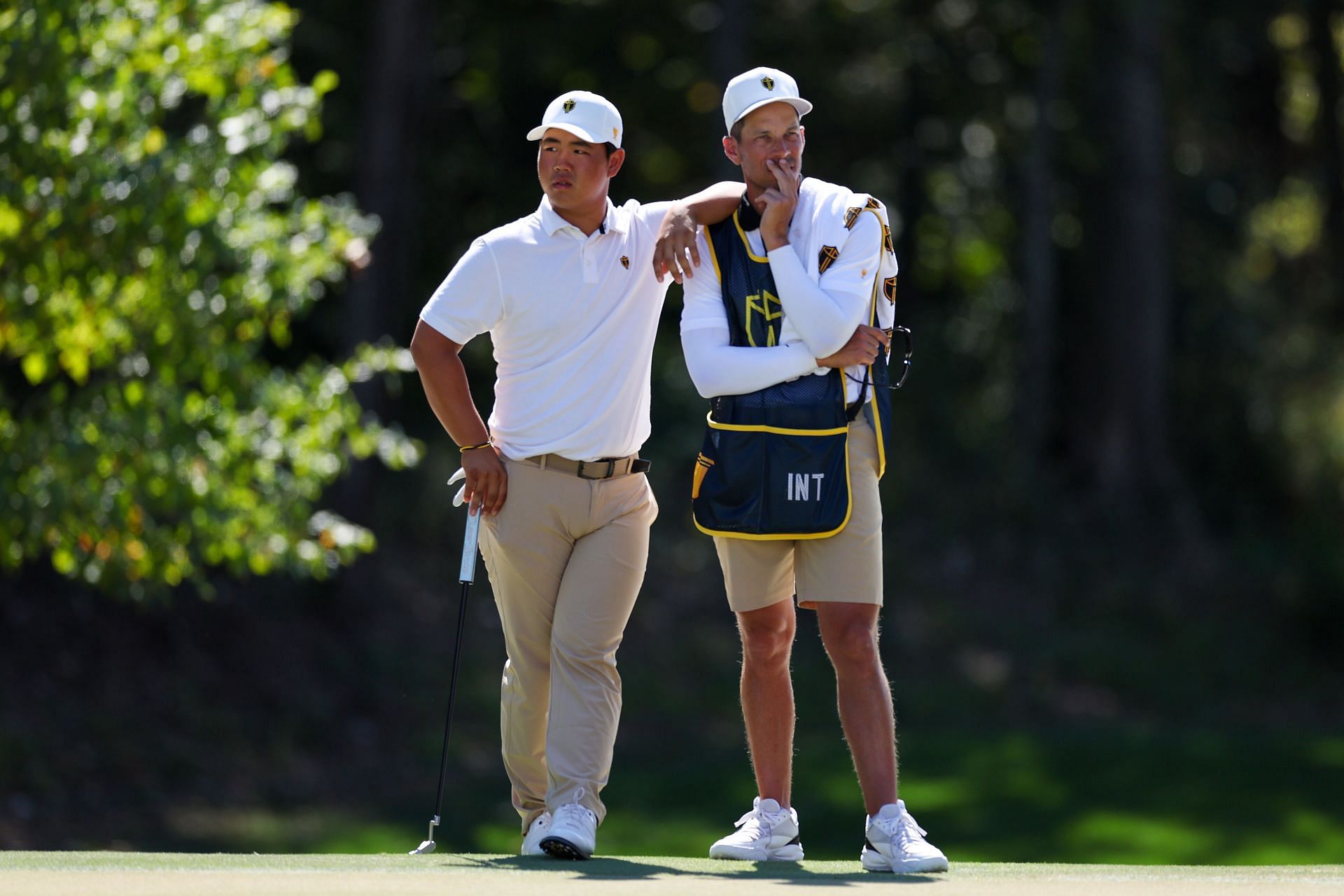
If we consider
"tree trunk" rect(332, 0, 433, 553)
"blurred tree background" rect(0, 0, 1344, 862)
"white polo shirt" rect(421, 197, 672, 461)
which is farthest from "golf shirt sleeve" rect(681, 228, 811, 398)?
"tree trunk" rect(332, 0, 433, 553)

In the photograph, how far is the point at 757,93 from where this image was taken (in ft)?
17.1

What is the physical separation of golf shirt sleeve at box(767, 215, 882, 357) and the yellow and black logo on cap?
0.04 feet

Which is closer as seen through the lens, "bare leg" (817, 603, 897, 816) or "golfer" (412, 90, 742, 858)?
"bare leg" (817, 603, 897, 816)

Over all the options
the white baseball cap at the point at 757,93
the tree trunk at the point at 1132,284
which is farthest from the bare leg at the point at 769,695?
the tree trunk at the point at 1132,284

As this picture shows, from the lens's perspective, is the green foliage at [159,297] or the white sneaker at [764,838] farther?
the green foliage at [159,297]

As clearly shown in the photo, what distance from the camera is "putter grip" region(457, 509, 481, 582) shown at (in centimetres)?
554

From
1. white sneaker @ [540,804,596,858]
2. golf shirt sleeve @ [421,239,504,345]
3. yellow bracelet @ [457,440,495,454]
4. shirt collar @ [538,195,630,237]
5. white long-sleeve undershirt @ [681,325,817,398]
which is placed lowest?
white sneaker @ [540,804,596,858]

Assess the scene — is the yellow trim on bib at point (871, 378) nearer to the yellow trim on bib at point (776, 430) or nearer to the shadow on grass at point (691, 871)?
the yellow trim on bib at point (776, 430)

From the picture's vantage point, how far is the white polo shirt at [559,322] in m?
5.42

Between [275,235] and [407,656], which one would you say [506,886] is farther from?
[407,656]

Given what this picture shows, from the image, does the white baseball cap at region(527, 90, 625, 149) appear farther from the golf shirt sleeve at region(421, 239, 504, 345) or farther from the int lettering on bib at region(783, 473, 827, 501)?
the int lettering on bib at region(783, 473, 827, 501)

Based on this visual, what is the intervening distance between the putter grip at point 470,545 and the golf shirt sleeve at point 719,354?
0.78 metres

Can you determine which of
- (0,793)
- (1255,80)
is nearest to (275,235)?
(0,793)

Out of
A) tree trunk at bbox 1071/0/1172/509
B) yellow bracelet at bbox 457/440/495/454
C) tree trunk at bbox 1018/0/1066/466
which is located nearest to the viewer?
yellow bracelet at bbox 457/440/495/454
